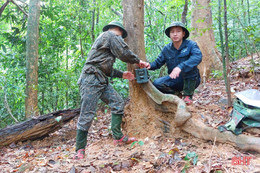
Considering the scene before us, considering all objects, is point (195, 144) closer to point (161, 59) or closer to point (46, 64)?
point (161, 59)

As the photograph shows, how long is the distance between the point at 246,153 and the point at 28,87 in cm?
633

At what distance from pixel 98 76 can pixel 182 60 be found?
161 centimetres

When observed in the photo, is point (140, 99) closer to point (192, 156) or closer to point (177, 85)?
point (177, 85)

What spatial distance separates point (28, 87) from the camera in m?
6.60

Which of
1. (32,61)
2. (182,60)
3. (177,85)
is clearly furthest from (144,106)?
(32,61)

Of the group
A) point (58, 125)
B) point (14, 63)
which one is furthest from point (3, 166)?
point (14, 63)

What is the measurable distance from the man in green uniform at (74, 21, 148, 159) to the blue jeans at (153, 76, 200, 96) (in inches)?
26.2

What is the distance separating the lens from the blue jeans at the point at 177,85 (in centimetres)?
384

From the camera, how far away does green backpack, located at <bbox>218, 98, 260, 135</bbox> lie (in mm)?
2727

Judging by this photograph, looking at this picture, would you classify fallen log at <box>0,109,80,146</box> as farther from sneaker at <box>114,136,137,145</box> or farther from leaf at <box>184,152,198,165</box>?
leaf at <box>184,152,198,165</box>

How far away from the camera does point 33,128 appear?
5059mm

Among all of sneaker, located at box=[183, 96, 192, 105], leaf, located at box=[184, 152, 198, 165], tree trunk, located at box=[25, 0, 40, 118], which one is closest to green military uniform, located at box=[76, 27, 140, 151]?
sneaker, located at box=[183, 96, 192, 105]

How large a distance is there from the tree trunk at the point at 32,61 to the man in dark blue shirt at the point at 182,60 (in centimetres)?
448

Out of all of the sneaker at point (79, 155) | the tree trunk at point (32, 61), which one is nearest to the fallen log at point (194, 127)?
the sneaker at point (79, 155)
